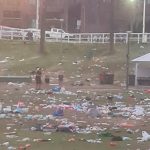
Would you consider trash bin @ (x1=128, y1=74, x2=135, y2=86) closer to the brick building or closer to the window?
the brick building

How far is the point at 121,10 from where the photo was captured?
71688 millimetres

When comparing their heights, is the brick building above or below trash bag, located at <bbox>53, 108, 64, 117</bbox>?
above

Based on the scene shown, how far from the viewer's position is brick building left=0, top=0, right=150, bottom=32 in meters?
71.1

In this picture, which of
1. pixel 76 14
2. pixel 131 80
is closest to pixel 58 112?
pixel 131 80

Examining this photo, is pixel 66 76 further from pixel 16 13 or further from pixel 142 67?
pixel 16 13

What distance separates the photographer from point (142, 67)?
3853 centimetres

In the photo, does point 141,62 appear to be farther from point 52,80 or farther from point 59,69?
point 59,69

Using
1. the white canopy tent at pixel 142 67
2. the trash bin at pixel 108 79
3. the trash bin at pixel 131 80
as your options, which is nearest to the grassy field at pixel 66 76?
the trash bin at pixel 108 79

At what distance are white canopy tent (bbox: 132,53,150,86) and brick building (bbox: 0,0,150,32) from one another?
2941cm

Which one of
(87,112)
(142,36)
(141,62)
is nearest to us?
(87,112)

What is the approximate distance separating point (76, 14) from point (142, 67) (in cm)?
4294

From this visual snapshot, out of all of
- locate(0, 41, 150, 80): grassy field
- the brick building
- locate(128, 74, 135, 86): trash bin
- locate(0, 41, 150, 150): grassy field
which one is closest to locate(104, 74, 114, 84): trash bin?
locate(128, 74, 135, 86): trash bin

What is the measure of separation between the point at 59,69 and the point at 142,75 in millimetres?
8604

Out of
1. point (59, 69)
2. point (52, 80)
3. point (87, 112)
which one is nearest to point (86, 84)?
point (52, 80)
